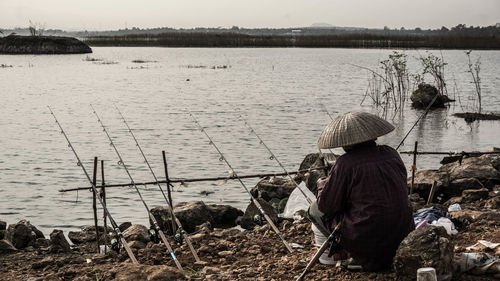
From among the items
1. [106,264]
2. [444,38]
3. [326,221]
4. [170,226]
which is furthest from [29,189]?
[444,38]

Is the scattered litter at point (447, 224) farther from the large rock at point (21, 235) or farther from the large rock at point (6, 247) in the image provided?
the large rock at point (21, 235)

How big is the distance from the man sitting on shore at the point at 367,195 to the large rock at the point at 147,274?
1305 mm

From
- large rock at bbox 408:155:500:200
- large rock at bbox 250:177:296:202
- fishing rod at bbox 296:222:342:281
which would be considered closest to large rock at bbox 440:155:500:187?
large rock at bbox 408:155:500:200

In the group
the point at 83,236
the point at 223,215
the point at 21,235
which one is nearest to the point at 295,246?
the point at 223,215

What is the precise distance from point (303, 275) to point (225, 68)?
4362 cm

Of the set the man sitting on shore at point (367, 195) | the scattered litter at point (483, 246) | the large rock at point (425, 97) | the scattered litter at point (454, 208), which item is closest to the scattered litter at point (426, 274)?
the man sitting on shore at point (367, 195)

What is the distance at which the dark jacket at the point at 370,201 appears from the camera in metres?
4.91

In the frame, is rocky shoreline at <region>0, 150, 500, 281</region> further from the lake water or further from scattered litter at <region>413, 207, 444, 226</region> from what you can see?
the lake water

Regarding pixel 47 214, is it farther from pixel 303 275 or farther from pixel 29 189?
pixel 303 275

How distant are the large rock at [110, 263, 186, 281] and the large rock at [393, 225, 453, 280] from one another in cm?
178

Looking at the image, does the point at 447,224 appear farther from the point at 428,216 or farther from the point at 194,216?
the point at 194,216

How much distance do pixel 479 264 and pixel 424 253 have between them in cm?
68

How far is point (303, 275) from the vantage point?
5.10 m

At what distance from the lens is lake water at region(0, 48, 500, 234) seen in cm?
1186
